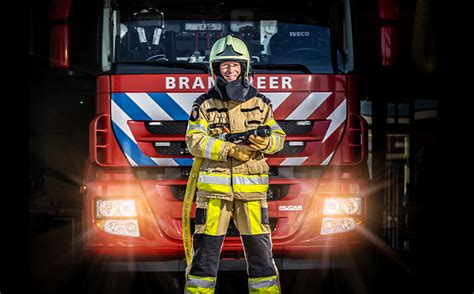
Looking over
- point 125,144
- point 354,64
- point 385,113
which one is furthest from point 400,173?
point 125,144

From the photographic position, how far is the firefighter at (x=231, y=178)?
4.94 metres

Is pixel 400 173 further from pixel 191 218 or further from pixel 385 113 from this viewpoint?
pixel 191 218

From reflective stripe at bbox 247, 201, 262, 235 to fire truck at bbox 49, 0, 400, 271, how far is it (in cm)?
58

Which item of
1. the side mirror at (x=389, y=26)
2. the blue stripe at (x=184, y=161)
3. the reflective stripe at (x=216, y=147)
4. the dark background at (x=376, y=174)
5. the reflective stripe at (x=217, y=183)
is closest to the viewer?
the reflective stripe at (x=216, y=147)

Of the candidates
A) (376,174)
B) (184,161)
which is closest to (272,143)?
(184,161)

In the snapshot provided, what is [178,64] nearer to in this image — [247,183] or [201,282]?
[247,183]

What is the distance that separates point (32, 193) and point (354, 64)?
8.13m

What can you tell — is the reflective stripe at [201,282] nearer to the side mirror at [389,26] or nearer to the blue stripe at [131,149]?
the blue stripe at [131,149]

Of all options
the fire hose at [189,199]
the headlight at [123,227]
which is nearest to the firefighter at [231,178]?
the fire hose at [189,199]

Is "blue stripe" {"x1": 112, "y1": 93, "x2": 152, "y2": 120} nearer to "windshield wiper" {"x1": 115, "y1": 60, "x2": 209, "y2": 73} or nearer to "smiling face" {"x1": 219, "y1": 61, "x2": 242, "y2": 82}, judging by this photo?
"windshield wiper" {"x1": 115, "y1": 60, "x2": 209, "y2": 73}

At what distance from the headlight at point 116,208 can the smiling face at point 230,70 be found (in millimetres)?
1179

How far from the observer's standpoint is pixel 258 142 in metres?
4.84

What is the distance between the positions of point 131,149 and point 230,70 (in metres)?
1.03

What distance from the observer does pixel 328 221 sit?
221 inches
